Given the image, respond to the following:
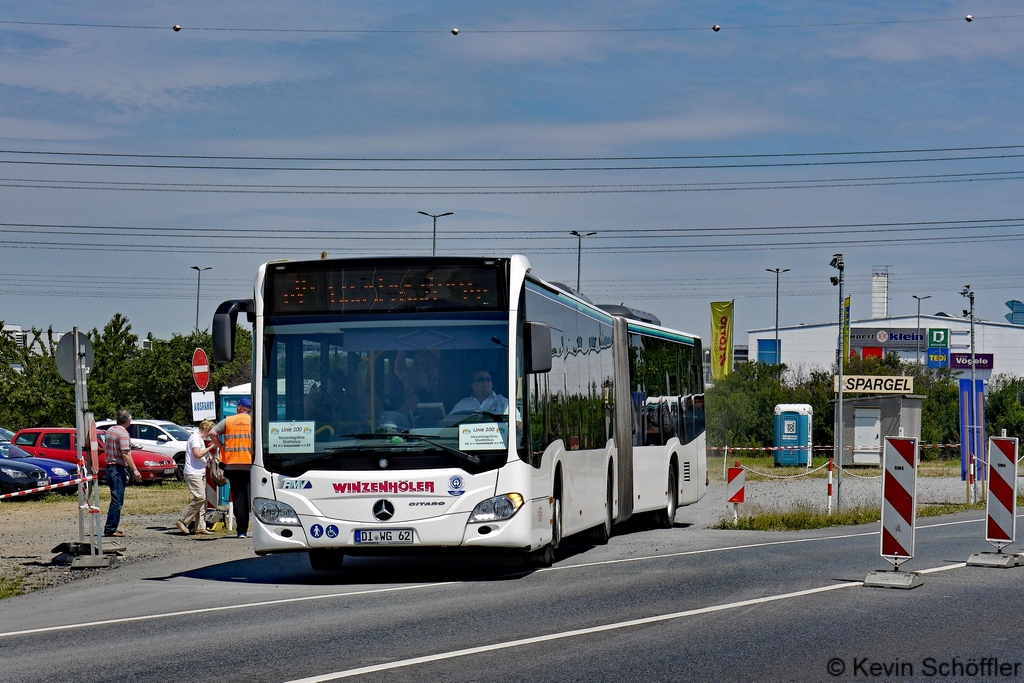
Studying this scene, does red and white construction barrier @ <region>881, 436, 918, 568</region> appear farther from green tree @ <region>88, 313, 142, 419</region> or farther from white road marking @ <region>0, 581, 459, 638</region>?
green tree @ <region>88, 313, 142, 419</region>

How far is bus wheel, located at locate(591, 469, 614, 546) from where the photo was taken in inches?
680

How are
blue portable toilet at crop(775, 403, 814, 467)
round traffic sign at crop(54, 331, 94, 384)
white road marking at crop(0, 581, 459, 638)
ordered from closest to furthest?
white road marking at crop(0, 581, 459, 638) → round traffic sign at crop(54, 331, 94, 384) → blue portable toilet at crop(775, 403, 814, 467)

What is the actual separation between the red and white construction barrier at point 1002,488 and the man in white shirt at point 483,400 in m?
5.39

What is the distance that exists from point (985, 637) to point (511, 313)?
17.9ft

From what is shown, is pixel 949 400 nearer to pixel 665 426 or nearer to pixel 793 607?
pixel 665 426

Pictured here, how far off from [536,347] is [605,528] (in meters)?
5.30

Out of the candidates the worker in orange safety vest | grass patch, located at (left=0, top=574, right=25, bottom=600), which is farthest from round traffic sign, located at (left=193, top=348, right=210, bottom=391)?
grass patch, located at (left=0, top=574, right=25, bottom=600)

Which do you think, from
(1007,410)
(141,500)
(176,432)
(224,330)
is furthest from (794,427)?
(224,330)

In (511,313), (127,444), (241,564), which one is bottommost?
(241,564)

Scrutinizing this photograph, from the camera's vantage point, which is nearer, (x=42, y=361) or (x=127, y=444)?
(x=127, y=444)

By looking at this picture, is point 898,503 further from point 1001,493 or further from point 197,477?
point 197,477

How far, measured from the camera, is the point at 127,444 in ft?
63.9

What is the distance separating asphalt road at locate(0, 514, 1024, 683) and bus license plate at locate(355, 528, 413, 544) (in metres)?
0.44

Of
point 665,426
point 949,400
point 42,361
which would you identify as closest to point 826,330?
point 949,400
